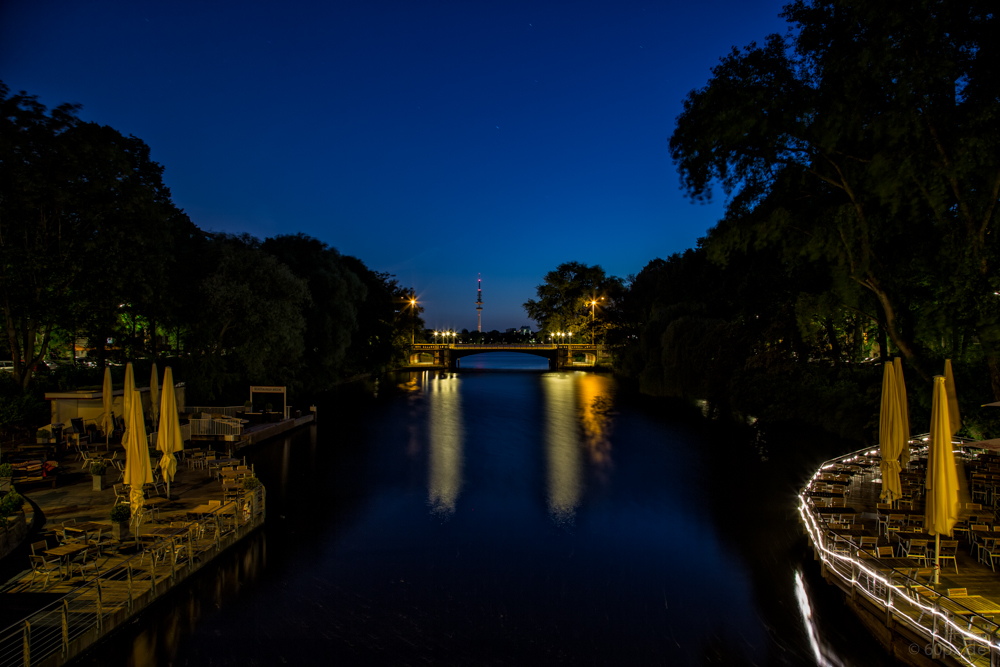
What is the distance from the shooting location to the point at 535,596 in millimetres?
11414

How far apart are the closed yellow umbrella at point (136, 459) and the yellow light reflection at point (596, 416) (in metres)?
17.7

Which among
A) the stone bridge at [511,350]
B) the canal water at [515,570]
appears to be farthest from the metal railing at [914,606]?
the stone bridge at [511,350]

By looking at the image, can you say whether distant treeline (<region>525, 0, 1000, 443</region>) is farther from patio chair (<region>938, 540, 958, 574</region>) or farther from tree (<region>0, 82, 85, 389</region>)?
tree (<region>0, 82, 85, 389</region>)

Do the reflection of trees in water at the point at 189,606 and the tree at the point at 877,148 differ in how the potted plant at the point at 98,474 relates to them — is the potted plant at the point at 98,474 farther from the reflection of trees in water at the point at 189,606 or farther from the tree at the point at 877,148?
the tree at the point at 877,148

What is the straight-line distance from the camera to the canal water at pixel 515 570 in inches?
372

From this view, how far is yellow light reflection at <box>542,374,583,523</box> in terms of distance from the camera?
18188 mm

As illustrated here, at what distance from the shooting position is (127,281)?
24.8 m

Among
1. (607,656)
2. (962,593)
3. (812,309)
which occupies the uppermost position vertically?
(812,309)

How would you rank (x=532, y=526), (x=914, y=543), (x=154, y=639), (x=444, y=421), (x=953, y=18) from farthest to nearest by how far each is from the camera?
1. (x=444, y=421)
2. (x=532, y=526)
3. (x=953, y=18)
4. (x=914, y=543)
5. (x=154, y=639)

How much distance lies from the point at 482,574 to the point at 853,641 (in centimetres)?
734

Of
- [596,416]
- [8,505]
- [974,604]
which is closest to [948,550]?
[974,604]

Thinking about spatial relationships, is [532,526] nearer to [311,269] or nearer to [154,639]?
[154,639]

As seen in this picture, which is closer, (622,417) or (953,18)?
(953,18)

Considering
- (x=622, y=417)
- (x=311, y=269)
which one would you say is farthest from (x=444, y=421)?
(x=311, y=269)
